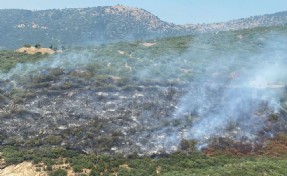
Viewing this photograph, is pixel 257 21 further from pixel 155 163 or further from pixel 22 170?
pixel 22 170

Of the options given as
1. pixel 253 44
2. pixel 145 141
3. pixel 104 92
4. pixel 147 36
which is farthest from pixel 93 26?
pixel 145 141

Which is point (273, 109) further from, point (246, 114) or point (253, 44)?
point (253, 44)

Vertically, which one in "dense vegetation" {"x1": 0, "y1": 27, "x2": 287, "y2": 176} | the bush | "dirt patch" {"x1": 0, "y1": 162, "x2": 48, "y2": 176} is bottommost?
"dirt patch" {"x1": 0, "y1": 162, "x2": 48, "y2": 176}

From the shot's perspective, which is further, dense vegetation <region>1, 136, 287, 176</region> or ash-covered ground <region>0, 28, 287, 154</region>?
ash-covered ground <region>0, 28, 287, 154</region>

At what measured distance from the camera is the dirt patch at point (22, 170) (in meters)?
36.7

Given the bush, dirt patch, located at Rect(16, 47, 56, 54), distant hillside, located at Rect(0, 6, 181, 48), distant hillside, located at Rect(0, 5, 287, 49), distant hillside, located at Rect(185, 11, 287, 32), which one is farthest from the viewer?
distant hillside, located at Rect(185, 11, 287, 32)

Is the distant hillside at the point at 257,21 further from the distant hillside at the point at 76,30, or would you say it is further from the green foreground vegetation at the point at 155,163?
the green foreground vegetation at the point at 155,163

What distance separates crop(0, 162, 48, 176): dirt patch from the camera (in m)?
36.7

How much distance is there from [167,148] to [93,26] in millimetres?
152883

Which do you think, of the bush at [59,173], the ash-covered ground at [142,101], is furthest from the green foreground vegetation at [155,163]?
the ash-covered ground at [142,101]

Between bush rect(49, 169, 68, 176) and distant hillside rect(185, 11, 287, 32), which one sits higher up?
distant hillside rect(185, 11, 287, 32)

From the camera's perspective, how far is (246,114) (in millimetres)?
50656

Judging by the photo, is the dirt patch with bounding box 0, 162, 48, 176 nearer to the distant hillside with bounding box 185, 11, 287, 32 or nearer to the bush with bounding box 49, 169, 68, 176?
the bush with bounding box 49, 169, 68, 176

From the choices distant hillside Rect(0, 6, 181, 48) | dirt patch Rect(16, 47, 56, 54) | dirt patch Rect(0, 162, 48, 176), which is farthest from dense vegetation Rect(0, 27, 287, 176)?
distant hillside Rect(0, 6, 181, 48)
